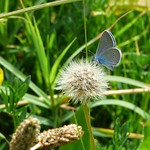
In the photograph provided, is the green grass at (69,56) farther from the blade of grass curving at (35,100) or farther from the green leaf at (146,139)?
the green leaf at (146,139)

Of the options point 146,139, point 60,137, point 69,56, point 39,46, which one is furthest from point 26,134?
point 69,56

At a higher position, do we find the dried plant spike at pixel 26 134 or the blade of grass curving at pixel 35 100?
the dried plant spike at pixel 26 134

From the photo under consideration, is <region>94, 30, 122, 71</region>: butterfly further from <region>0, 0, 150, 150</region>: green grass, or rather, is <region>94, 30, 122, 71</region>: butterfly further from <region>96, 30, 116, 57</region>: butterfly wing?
<region>0, 0, 150, 150</region>: green grass

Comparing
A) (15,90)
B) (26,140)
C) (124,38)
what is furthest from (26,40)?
(26,140)

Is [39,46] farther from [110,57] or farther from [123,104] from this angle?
[110,57]

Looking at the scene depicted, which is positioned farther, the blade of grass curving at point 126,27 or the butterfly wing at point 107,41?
the blade of grass curving at point 126,27

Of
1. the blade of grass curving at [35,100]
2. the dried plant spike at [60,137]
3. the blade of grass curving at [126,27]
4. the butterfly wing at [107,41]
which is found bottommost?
the blade of grass curving at [35,100]

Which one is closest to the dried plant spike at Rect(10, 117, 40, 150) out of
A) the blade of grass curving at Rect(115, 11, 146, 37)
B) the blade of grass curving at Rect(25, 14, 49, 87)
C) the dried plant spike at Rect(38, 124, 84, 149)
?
the dried plant spike at Rect(38, 124, 84, 149)

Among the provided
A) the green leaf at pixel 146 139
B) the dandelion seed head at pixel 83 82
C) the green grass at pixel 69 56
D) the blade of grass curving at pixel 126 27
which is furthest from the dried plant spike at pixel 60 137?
the blade of grass curving at pixel 126 27
